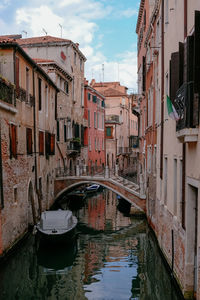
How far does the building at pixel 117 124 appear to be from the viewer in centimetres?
4156

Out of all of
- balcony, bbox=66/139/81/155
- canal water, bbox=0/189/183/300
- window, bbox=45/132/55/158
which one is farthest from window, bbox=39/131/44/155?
balcony, bbox=66/139/81/155

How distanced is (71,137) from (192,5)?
1949cm

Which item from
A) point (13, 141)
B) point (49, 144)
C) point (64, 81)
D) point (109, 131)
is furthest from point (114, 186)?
point (109, 131)

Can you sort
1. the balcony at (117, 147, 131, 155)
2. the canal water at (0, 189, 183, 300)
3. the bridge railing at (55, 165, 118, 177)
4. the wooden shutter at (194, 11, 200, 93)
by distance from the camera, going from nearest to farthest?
Result: the wooden shutter at (194, 11, 200, 93), the canal water at (0, 189, 183, 300), the bridge railing at (55, 165, 118, 177), the balcony at (117, 147, 131, 155)

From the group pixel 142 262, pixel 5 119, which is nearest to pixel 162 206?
pixel 142 262

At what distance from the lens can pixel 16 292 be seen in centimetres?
923

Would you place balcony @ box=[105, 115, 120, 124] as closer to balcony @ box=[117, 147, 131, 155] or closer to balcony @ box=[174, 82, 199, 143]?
balcony @ box=[117, 147, 131, 155]

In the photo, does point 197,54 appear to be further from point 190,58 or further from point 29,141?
point 29,141

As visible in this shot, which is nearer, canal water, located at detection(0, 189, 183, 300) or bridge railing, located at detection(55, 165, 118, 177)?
canal water, located at detection(0, 189, 183, 300)

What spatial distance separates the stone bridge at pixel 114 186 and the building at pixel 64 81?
761mm

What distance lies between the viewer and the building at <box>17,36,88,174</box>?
22766mm

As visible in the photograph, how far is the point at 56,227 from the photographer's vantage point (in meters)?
13.3

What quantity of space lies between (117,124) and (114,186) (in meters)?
23.2

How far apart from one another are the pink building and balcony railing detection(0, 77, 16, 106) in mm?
18892
